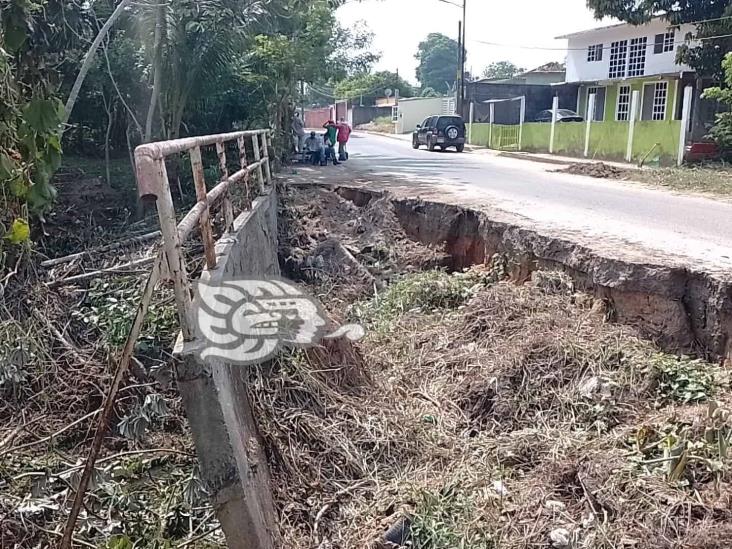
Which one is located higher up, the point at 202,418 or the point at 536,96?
the point at 536,96

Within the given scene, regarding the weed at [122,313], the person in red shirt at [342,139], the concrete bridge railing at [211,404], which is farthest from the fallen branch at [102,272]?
the person in red shirt at [342,139]

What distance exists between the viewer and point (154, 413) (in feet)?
12.5

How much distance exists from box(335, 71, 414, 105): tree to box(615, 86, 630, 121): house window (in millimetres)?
35697

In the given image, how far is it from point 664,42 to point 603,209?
20419mm

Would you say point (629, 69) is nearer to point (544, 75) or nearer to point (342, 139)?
point (342, 139)

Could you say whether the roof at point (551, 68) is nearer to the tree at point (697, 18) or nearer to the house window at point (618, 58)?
the house window at point (618, 58)

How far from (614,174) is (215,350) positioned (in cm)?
1365

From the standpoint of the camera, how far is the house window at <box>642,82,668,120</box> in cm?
2480

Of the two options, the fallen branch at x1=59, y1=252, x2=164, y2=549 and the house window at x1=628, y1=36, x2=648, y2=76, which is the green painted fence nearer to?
the house window at x1=628, y1=36, x2=648, y2=76

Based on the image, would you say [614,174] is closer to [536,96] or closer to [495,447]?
[495,447]

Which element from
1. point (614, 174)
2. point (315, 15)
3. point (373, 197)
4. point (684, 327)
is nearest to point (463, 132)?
point (315, 15)

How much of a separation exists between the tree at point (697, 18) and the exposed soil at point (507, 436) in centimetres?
1456

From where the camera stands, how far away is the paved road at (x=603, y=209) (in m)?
5.85

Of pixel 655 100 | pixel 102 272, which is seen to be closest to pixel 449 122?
pixel 655 100
